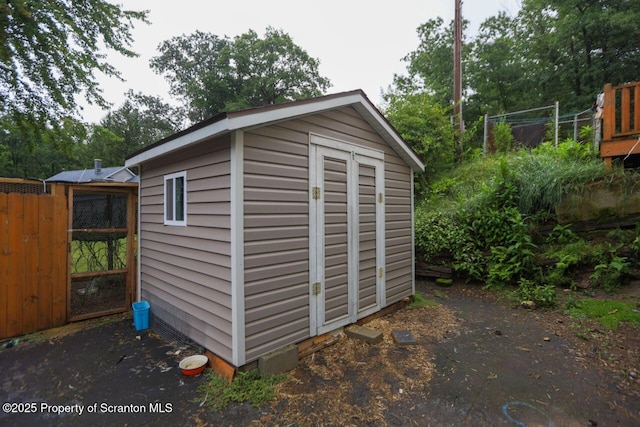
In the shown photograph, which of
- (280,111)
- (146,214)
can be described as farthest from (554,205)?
(146,214)

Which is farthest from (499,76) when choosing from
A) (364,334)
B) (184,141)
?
(184,141)

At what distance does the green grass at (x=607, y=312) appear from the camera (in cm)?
361

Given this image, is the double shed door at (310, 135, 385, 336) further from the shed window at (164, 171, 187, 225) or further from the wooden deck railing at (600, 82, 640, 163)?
the wooden deck railing at (600, 82, 640, 163)

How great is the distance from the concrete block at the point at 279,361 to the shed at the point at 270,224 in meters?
0.09

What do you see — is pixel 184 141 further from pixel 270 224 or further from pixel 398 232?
pixel 398 232

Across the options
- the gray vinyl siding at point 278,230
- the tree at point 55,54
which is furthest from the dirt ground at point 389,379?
the tree at point 55,54

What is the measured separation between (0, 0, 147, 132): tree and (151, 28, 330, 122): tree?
13663 millimetres

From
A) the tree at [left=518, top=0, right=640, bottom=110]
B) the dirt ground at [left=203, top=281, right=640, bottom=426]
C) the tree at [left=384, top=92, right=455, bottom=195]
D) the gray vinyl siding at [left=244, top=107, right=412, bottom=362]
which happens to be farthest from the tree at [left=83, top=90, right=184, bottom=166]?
the tree at [left=518, top=0, right=640, bottom=110]

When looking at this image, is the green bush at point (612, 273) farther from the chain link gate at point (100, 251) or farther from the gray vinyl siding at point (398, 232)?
the chain link gate at point (100, 251)

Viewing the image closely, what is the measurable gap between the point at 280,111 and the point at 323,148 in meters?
0.78

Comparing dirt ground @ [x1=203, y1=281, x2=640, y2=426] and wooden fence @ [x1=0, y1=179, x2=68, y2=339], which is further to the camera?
wooden fence @ [x1=0, y1=179, x2=68, y2=339]

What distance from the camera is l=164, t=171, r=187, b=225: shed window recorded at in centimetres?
341

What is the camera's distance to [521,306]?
4.57 metres

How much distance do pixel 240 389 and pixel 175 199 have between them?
2310 mm
